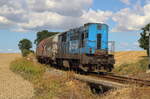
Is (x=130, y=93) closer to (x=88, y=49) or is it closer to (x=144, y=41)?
(x=88, y=49)

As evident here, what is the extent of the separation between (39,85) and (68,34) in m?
8.74

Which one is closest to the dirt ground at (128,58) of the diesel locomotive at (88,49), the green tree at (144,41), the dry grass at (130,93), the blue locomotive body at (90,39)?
the green tree at (144,41)

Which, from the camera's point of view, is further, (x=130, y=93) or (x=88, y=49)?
(x=88, y=49)

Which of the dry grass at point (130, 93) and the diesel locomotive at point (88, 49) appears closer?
the dry grass at point (130, 93)

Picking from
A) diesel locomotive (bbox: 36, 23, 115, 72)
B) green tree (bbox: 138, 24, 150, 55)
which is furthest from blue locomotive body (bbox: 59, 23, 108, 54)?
green tree (bbox: 138, 24, 150, 55)

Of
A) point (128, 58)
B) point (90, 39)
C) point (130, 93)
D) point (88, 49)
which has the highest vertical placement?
point (90, 39)

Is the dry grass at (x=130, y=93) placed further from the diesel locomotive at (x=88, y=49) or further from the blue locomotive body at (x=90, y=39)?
the blue locomotive body at (x=90, y=39)

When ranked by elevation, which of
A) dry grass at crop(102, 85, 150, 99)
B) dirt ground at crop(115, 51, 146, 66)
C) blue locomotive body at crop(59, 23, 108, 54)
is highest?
blue locomotive body at crop(59, 23, 108, 54)

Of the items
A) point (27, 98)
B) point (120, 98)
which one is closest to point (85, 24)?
point (27, 98)

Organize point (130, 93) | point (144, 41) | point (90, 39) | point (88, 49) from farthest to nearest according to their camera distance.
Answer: point (144, 41), point (90, 39), point (88, 49), point (130, 93)

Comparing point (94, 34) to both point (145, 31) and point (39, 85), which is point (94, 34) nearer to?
point (39, 85)

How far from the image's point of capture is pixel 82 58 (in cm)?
1905

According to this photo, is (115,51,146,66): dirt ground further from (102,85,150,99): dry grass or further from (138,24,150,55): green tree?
(102,85,150,99): dry grass

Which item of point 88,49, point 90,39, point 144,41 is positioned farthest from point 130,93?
point 144,41
